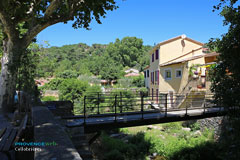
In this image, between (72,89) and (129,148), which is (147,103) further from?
(72,89)

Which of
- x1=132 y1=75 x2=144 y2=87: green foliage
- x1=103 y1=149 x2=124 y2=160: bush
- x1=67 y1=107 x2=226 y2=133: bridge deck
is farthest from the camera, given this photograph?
x1=132 y1=75 x2=144 y2=87: green foliage

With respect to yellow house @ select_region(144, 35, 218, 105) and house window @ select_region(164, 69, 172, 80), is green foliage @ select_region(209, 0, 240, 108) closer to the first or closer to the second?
yellow house @ select_region(144, 35, 218, 105)

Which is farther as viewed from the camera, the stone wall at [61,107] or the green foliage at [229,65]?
the stone wall at [61,107]

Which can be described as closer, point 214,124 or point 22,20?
point 22,20

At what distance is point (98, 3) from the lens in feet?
27.4

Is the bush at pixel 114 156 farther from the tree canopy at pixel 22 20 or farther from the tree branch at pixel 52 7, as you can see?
the tree branch at pixel 52 7

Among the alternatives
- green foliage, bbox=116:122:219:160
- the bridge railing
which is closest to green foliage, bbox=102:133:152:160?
green foliage, bbox=116:122:219:160

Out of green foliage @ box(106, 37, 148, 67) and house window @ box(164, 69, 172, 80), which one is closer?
house window @ box(164, 69, 172, 80)

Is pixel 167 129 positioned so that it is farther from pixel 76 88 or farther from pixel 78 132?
pixel 76 88

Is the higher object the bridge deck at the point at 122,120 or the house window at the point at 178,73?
the house window at the point at 178,73

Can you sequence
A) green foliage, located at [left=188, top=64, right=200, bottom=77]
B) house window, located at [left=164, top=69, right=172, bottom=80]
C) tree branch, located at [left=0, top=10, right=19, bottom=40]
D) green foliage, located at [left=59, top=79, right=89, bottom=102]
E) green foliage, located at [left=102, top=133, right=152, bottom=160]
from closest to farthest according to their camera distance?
tree branch, located at [left=0, top=10, right=19, bottom=40] → green foliage, located at [left=102, top=133, right=152, bottom=160] → green foliage, located at [left=188, top=64, right=200, bottom=77] → house window, located at [left=164, top=69, right=172, bottom=80] → green foliage, located at [left=59, top=79, right=89, bottom=102]

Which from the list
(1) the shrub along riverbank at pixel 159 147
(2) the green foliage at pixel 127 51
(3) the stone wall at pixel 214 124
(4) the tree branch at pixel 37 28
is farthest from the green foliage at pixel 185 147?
(2) the green foliage at pixel 127 51

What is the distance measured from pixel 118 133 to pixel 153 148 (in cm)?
449

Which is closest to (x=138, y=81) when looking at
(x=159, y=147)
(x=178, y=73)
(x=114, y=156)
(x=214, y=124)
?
(x=178, y=73)
